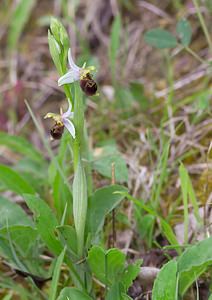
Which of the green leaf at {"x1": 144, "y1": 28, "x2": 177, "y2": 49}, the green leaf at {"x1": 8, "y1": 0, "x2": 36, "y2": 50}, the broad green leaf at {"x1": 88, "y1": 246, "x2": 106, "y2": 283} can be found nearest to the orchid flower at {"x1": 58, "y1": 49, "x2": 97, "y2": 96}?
the broad green leaf at {"x1": 88, "y1": 246, "x2": 106, "y2": 283}

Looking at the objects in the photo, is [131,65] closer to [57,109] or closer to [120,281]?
[57,109]

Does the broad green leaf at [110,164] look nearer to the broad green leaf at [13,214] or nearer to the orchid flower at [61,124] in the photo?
the broad green leaf at [13,214]

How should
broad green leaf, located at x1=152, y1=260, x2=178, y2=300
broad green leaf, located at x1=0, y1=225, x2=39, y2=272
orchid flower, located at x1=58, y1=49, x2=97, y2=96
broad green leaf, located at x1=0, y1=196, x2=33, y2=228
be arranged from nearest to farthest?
broad green leaf, located at x1=152, y1=260, x2=178, y2=300 → orchid flower, located at x1=58, y1=49, x2=97, y2=96 → broad green leaf, located at x1=0, y1=225, x2=39, y2=272 → broad green leaf, located at x1=0, y1=196, x2=33, y2=228

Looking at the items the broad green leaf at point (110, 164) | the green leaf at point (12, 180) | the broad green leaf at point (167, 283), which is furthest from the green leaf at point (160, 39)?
the broad green leaf at point (167, 283)

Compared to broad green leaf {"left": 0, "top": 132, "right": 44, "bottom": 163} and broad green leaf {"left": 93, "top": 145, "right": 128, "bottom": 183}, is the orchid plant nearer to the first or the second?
broad green leaf {"left": 93, "top": 145, "right": 128, "bottom": 183}

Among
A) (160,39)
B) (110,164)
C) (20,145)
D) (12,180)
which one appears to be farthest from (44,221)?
(160,39)

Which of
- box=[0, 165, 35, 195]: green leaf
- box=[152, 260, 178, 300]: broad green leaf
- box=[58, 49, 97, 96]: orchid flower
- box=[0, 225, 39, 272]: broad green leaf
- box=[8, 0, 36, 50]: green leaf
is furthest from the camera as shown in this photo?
box=[8, 0, 36, 50]: green leaf

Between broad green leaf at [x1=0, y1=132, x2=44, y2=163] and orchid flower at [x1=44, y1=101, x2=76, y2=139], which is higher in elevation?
broad green leaf at [x1=0, y1=132, x2=44, y2=163]

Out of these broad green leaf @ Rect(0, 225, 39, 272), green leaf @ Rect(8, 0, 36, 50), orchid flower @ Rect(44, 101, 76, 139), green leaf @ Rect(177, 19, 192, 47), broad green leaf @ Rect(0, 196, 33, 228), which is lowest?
broad green leaf @ Rect(0, 225, 39, 272)
